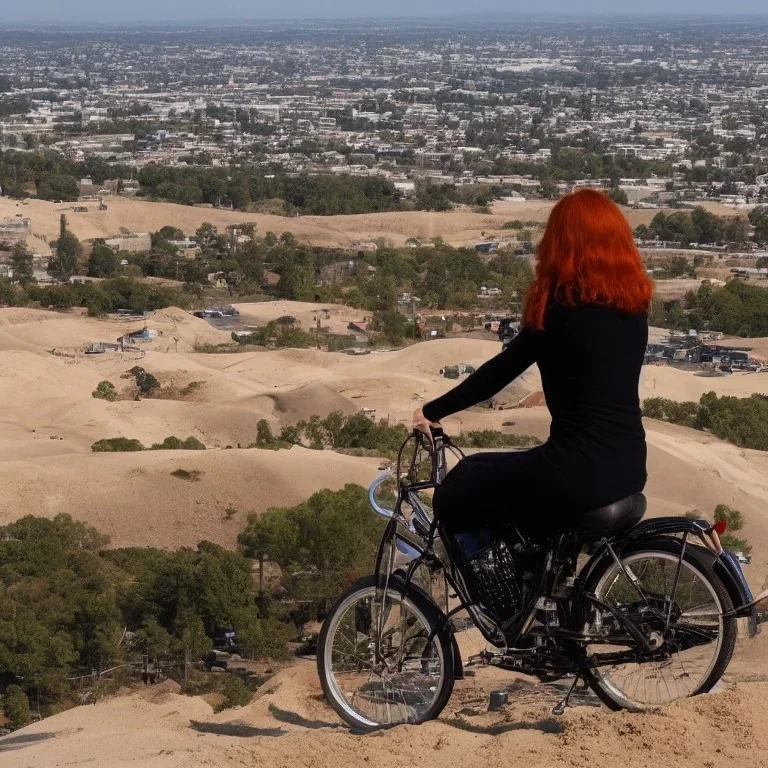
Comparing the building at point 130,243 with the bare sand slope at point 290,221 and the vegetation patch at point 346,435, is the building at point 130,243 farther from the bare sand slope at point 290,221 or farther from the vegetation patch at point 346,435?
the vegetation patch at point 346,435

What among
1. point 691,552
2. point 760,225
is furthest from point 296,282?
point 691,552

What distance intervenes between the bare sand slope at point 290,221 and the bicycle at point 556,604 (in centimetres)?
4900

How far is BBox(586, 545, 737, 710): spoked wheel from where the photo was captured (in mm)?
3998

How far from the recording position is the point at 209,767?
4121 millimetres

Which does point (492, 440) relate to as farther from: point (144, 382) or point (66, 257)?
point (66, 257)

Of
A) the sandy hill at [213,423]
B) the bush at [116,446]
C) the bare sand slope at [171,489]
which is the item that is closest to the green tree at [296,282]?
the sandy hill at [213,423]

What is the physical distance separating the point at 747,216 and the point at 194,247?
24.0 metres

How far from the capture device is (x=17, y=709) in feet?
29.9

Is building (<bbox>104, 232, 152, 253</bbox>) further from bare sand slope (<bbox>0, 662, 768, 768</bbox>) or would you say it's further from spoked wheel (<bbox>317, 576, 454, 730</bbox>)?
spoked wheel (<bbox>317, 576, 454, 730</bbox>)

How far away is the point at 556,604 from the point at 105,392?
2337 cm

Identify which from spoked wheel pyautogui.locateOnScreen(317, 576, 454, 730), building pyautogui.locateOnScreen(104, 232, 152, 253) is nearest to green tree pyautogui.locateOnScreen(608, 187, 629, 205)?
building pyautogui.locateOnScreen(104, 232, 152, 253)

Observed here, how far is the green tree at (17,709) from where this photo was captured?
9000mm

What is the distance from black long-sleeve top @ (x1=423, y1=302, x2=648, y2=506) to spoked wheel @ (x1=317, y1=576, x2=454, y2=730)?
74 centimetres

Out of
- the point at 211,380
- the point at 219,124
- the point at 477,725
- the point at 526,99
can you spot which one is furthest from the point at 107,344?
the point at 526,99
